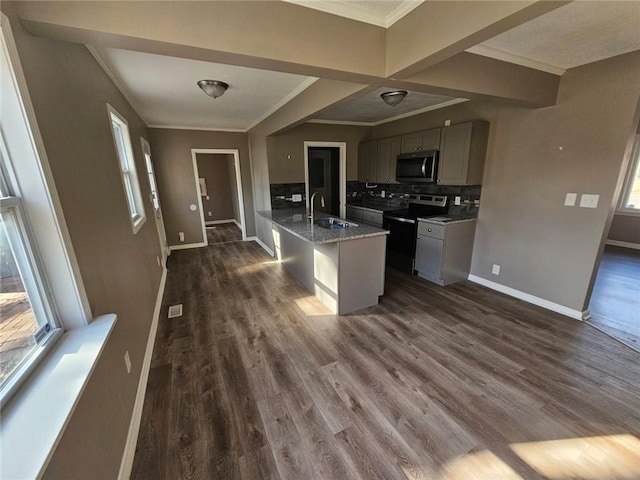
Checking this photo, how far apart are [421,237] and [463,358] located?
1.83m

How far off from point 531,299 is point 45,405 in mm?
A: 4103

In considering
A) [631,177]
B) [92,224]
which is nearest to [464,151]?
[92,224]

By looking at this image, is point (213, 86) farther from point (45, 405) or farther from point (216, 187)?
point (216, 187)

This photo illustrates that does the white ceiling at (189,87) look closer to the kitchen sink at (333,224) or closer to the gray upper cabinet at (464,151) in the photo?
the kitchen sink at (333,224)

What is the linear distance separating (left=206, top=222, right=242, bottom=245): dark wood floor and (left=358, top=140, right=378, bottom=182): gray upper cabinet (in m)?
3.23

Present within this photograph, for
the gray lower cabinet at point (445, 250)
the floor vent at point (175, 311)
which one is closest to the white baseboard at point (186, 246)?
the floor vent at point (175, 311)

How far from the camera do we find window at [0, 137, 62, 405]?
94 cm

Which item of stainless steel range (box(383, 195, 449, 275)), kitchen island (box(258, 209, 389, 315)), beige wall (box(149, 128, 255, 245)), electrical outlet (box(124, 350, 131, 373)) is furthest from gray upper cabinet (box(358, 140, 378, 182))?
electrical outlet (box(124, 350, 131, 373))

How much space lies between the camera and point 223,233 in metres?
7.03

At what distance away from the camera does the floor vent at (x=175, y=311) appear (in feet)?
10.0

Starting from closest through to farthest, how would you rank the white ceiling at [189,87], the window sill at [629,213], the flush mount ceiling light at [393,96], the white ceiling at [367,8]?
1. the white ceiling at [367,8]
2. the white ceiling at [189,87]
3. the flush mount ceiling light at [393,96]
4. the window sill at [629,213]

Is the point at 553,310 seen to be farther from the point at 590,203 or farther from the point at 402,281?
the point at 402,281

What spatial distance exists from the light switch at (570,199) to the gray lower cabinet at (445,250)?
981mm

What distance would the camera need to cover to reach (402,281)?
381 centimetres
